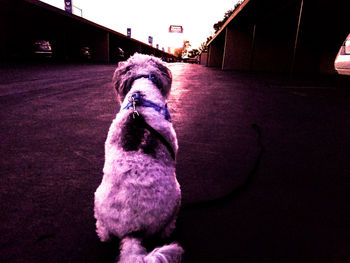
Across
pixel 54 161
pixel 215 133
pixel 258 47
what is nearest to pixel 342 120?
pixel 215 133

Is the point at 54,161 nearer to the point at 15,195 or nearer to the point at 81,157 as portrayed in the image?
the point at 81,157

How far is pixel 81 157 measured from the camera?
8.63 ft

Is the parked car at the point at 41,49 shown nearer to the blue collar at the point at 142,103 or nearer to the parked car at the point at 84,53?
the parked car at the point at 84,53

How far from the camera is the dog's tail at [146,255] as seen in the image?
1016 mm

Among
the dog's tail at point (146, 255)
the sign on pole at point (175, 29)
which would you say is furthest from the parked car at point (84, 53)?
the sign on pole at point (175, 29)

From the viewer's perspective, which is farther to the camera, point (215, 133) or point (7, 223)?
point (215, 133)

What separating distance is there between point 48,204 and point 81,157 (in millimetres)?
880

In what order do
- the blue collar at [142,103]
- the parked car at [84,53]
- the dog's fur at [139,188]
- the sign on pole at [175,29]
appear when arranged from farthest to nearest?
the sign on pole at [175,29]
the parked car at [84,53]
the blue collar at [142,103]
the dog's fur at [139,188]

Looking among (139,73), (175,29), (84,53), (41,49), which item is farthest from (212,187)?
(175,29)

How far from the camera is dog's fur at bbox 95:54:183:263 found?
116 centimetres

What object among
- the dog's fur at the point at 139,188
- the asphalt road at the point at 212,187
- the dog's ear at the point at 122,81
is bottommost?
the asphalt road at the point at 212,187

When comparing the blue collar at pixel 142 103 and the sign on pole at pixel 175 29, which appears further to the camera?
the sign on pole at pixel 175 29

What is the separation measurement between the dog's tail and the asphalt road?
0.27 meters

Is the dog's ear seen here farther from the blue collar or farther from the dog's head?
the blue collar
